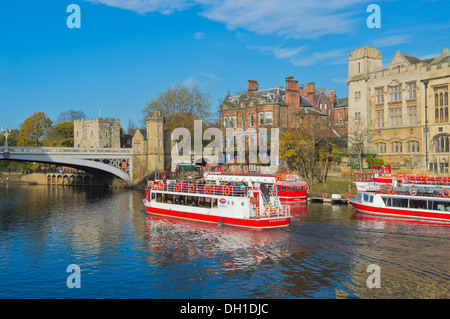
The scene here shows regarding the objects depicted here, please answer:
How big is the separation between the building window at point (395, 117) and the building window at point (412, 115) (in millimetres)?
1687

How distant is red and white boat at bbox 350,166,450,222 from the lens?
44.9 metres

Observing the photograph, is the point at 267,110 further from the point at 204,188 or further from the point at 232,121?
the point at 204,188

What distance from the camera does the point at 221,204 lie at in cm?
4253

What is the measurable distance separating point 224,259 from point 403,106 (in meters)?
47.6

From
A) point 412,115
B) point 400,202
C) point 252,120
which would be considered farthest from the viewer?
point 252,120

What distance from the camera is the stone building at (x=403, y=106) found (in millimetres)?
60719

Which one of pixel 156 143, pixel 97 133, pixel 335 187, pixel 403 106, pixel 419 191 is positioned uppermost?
pixel 97 133

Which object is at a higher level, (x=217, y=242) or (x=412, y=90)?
(x=412, y=90)

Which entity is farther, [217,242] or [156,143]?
[156,143]

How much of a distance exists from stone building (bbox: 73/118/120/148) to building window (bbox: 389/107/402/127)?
73470 millimetres

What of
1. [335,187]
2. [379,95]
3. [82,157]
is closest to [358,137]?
[379,95]

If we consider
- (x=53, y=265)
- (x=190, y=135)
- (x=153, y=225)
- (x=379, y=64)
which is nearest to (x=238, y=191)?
(x=153, y=225)

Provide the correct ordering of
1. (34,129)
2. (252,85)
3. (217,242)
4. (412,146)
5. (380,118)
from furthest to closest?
(34,129), (252,85), (380,118), (412,146), (217,242)

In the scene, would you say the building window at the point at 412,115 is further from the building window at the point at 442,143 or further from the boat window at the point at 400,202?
the boat window at the point at 400,202
